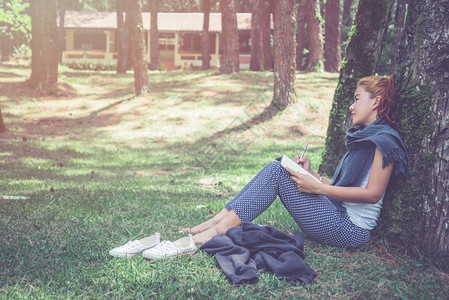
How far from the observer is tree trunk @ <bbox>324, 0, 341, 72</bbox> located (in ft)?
69.4

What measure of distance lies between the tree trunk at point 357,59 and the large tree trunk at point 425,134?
2900 mm

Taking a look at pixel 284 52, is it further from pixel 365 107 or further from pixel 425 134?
pixel 425 134

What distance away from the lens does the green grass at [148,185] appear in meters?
3.01

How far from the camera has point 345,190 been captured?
343cm

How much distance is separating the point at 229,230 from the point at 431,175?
162cm

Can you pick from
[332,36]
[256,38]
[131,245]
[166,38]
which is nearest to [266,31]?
[256,38]

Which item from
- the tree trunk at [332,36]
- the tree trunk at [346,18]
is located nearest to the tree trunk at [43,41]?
the tree trunk at [332,36]

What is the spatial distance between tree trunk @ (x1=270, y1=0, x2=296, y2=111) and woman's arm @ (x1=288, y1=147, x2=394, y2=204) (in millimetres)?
10665

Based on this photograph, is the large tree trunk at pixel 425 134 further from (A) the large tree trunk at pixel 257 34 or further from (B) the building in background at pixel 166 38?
(B) the building in background at pixel 166 38

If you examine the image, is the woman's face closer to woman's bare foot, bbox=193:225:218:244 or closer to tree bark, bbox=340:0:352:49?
woman's bare foot, bbox=193:225:218:244

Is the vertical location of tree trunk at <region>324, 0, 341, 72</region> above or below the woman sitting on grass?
above

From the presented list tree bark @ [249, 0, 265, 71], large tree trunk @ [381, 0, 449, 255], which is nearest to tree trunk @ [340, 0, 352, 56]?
tree bark @ [249, 0, 265, 71]

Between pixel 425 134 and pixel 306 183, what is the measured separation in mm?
991

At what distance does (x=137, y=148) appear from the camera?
11.4 m
